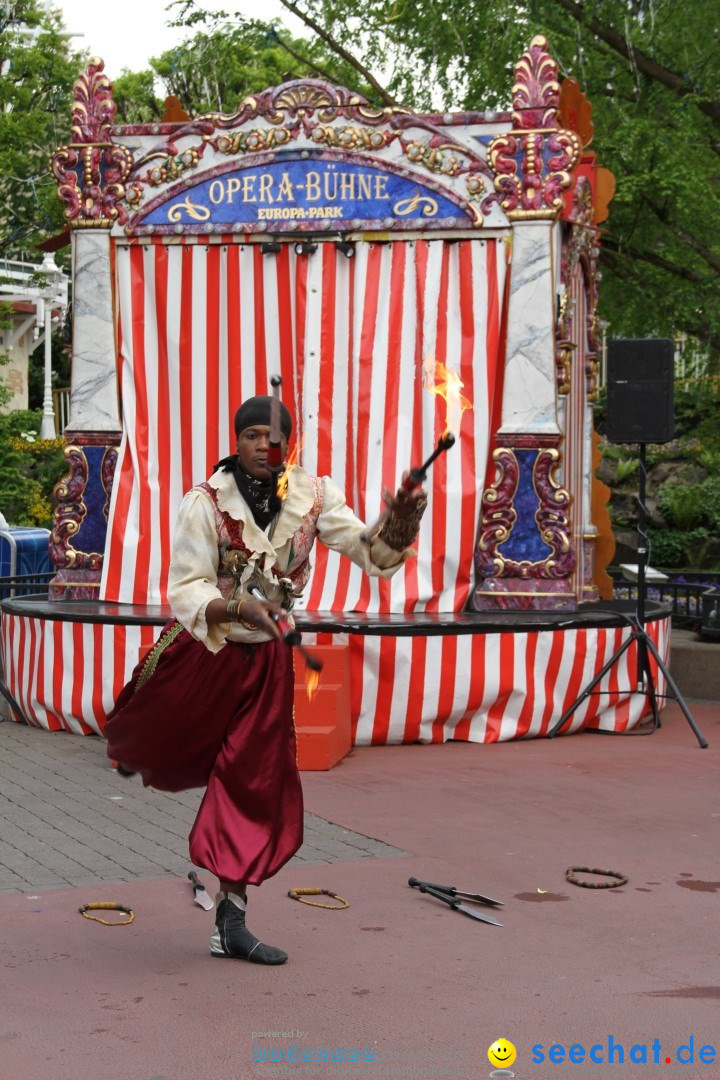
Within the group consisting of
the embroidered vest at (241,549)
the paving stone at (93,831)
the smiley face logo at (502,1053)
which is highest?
the embroidered vest at (241,549)

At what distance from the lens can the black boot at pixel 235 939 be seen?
5.17 meters

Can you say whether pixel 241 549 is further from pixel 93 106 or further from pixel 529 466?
pixel 93 106

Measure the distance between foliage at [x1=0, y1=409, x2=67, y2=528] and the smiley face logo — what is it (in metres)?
20.0

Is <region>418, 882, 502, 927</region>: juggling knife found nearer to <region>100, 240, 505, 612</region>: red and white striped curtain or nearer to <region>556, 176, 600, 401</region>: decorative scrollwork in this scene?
<region>100, 240, 505, 612</region>: red and white striped curtain

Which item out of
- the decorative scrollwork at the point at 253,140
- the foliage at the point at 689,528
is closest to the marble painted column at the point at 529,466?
the decorative scrollwork at the point at 253,140

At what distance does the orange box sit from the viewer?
8.95 m

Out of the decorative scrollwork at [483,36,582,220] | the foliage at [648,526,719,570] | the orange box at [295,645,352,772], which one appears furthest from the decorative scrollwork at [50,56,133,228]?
the foliage at [648,526,719,570]

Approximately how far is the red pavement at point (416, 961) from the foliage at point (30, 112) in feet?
54.1

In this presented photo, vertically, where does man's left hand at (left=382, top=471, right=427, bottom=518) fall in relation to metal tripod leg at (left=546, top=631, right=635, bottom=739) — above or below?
above

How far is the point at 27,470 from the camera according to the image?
94.1ft

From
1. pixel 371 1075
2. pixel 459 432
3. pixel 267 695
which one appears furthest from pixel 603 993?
pixel 459 432

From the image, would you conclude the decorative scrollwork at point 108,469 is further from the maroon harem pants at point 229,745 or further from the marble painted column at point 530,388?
the maroon harem pants at point 229,745

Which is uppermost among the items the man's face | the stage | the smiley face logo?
the man's face

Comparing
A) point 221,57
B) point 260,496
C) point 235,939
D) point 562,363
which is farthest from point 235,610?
point 221,57
